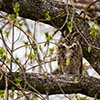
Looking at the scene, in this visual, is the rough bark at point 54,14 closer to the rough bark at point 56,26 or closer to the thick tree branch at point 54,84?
the rough bark at point 56,26

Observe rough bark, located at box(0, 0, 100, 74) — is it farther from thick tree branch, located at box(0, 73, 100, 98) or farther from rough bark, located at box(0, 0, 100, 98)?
thick tree branch, located at box(0, 73, 100, 98)

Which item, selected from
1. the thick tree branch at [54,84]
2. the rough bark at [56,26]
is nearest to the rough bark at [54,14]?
the rough bark at [56,26]

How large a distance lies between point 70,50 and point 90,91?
0.80ft

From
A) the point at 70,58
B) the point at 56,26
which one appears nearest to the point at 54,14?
the point at 56,26

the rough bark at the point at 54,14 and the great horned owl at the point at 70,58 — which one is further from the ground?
the rough bark at the point at 54,14

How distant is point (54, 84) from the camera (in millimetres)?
2166

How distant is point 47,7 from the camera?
2188mm

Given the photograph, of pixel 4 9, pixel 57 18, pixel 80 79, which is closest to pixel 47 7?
pixel 57 18

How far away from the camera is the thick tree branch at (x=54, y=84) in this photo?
207cm

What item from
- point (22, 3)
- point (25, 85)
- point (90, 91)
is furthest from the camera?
point (90, 91)

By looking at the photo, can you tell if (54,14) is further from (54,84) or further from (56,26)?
(54,84)

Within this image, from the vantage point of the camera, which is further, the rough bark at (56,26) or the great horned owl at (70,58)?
the great horned owl at (70,58)

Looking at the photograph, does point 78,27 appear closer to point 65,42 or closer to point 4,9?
point 65,42

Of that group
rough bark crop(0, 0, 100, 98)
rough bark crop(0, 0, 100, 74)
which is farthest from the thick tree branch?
rough bark crop(0, 0, 100, 74)
